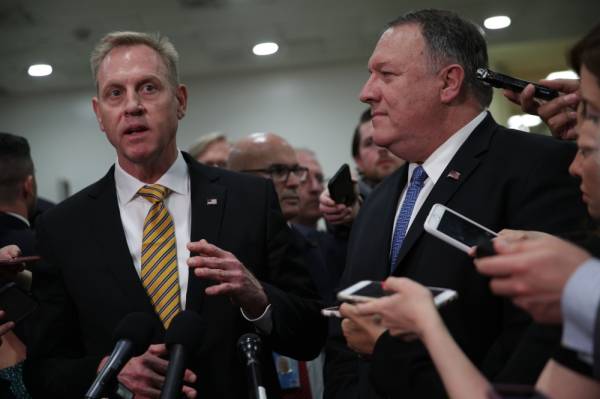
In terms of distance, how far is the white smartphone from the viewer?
1.61 meters

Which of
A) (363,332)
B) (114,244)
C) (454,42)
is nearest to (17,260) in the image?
(114,244)

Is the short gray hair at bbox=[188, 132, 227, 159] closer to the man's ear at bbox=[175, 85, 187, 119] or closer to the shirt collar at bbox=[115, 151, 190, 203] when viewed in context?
the man's ear at bbox=[175, 85, 187, 119]

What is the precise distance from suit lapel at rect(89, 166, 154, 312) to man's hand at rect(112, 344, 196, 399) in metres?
0.27

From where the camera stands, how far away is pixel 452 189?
6.81 feet

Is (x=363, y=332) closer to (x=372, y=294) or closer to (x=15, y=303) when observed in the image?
(x=372, y=294)

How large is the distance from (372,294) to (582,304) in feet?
1.49

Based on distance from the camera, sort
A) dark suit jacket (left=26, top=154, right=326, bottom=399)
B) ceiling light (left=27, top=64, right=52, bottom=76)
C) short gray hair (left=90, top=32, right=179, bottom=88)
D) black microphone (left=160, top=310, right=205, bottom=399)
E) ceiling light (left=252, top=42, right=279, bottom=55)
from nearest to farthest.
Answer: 1. black microphone (left=160, top=310, right=205, bottom=399)
2. dark suit jacket (left=26, top=154, right=326, bottom=399)
3. short gray hair (left=90, top=32, right=179, bottom=88)
4. ceiling light (left=252, top=42, right=279, bottom=55)
5. ceiling light (left=27, top=64, right=52, bottom=76)

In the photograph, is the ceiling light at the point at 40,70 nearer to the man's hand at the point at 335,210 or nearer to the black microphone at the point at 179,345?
the man's hand at the point at 335,210

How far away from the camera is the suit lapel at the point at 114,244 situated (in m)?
2.18

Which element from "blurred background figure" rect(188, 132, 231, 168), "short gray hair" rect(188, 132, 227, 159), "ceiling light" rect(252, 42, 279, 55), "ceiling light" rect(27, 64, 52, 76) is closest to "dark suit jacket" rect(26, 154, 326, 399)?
"blurred background figure" rect(188, 132, 231, 168)

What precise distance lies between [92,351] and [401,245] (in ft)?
3.21

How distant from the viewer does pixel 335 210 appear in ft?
10.3

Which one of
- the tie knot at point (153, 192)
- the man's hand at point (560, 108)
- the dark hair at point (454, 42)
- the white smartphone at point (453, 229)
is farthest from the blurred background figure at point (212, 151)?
the white smartphone at point (453, 229)

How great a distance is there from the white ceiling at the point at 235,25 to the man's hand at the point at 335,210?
3.64 m
